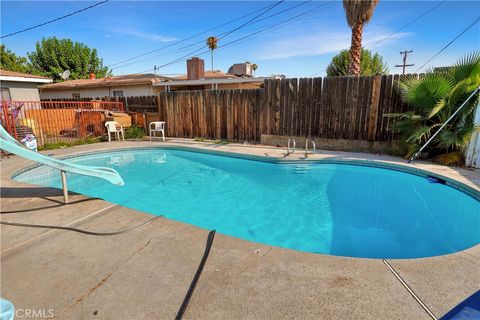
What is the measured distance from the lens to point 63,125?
11.0m

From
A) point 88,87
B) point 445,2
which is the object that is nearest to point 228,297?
point 88,87

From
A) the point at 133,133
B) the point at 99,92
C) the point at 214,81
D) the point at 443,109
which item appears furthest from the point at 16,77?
the point at 443,109

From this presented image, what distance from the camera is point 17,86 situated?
12.6m

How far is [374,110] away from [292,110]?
2528mm

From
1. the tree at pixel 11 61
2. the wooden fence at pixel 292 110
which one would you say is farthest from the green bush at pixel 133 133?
the tree at pixel 11 61

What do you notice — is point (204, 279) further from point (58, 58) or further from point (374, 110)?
point (58, 58)

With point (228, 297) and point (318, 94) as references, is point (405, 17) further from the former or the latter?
point (228, 297)

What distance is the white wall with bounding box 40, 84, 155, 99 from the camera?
51.3 feet

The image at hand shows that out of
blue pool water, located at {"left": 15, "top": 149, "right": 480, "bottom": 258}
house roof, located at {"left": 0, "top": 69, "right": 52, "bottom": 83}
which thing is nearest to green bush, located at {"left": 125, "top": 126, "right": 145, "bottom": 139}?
blue pool water, located at {"left": 15, "top": 149, "right": 480, "bottom": 258}

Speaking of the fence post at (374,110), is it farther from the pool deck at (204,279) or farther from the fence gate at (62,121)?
the fence gate at (62,121)

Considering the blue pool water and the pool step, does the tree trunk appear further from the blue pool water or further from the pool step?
the pool step

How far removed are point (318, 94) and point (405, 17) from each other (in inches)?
690

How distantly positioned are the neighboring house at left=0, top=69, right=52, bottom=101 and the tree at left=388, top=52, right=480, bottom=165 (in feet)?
52.4

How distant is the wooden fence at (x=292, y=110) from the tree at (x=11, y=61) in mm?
25254
